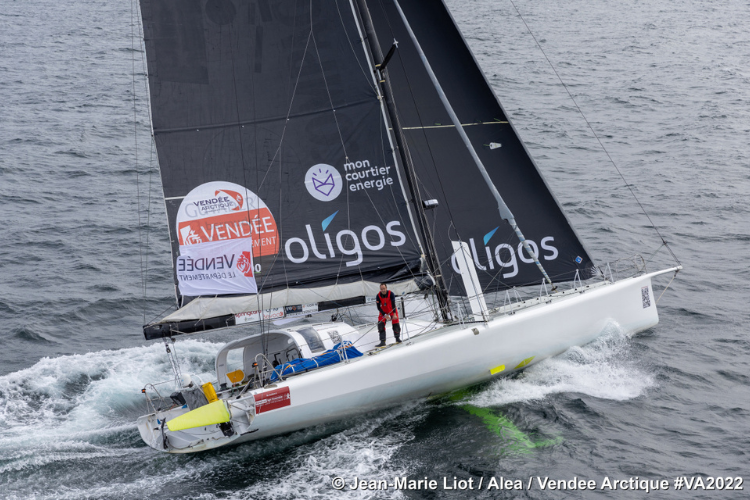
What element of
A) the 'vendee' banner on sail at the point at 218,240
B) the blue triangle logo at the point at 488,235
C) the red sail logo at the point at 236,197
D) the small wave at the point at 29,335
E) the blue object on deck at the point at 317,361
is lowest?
the blue object on deck at the point at 317,361

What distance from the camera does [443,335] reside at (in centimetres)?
1131

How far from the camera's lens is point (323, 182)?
12.2 meters

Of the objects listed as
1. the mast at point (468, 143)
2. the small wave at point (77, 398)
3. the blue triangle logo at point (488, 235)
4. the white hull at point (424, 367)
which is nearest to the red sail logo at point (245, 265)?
the white hull at point (424, 367)

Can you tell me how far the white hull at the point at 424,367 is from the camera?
10.4 meters

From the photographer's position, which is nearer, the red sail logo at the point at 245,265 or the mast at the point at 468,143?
the red sail logo at the point at 245,265

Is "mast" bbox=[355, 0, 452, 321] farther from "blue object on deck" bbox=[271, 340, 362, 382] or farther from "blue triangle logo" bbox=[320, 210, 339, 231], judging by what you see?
"blue object on deck" bbox=[271, 340, 362, 382]

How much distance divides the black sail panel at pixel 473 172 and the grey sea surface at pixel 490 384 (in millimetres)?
1779

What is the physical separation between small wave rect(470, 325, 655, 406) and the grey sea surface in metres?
0.04

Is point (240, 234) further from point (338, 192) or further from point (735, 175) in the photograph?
point (735, 175)

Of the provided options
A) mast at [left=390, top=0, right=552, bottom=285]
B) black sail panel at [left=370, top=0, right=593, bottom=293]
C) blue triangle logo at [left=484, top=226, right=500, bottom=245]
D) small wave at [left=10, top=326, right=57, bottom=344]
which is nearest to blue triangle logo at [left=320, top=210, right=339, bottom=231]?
black sail panel at [left=370, top=0, right=593, bottom=293]

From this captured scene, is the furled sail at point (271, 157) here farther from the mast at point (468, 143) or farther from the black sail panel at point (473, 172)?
the black sail panel at point (473, 172)

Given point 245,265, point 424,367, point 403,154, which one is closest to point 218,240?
point 245,265

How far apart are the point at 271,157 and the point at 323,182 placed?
0.92m

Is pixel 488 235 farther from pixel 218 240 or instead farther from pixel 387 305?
pixel 218 240
